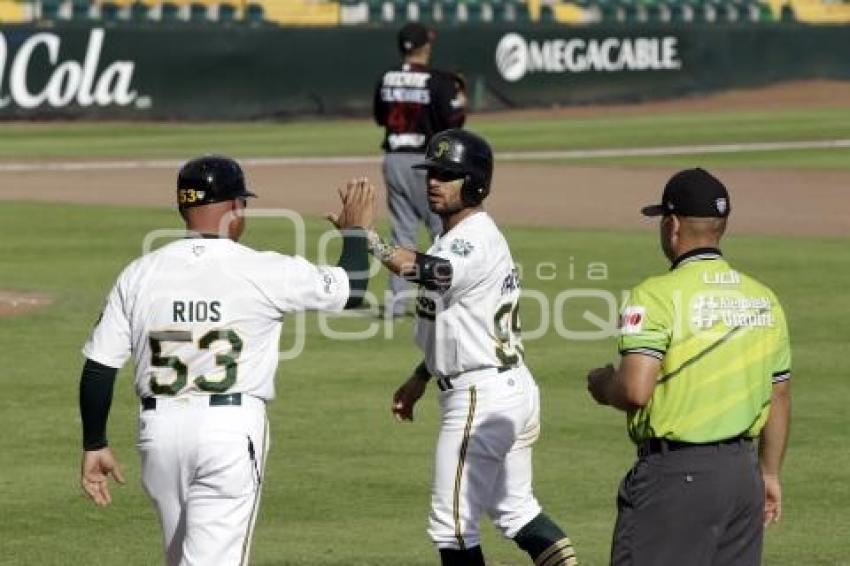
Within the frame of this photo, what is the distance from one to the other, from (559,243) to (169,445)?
1487 cm

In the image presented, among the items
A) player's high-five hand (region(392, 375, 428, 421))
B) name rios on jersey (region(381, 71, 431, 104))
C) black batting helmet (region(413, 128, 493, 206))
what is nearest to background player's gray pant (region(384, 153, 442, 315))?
name rios on jersey (region(381, 71, 431, 104))

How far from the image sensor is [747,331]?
6.93 m

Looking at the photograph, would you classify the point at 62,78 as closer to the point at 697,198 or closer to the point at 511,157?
the point at 511,157

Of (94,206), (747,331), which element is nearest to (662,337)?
(747,331)

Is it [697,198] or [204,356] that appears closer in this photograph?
[697,198]

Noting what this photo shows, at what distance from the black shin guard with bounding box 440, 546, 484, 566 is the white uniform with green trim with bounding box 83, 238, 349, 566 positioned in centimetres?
137

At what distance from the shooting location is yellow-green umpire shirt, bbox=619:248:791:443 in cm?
680

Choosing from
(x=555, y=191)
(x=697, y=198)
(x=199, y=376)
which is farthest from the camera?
(x=555, y=191)

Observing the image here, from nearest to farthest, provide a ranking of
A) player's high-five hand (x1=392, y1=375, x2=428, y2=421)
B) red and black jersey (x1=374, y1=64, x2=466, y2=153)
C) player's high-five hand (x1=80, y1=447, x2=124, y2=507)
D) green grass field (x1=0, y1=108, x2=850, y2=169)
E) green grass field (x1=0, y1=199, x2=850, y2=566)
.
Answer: player's high-five hand (x1=80, y1=447, x2=124, y2=507) < player's high-five hand (x1=392, y1=375, x2=428, y2=421) < green grass field (x1=0, y1=199, x2=850, y2=566) < red and black jersey (x1=374, y1=64, x2=466, y2=153) < green grass field (x1=0, y1=108, x2=850, y2=169)

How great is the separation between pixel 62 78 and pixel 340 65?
17.8 ft

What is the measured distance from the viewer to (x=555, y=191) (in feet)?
89.2

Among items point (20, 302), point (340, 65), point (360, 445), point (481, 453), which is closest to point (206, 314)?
point (481, 453)

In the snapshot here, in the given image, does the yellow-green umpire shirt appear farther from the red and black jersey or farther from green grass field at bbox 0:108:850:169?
green grass field at bbox 0:108:850:169

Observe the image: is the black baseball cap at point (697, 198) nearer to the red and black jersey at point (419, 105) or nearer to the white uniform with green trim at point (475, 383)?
the white uniform with green trim at point (475, 383)
